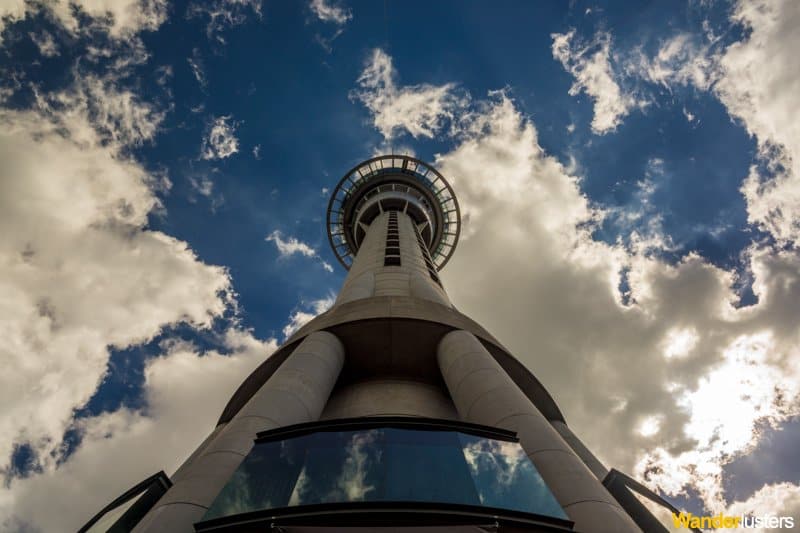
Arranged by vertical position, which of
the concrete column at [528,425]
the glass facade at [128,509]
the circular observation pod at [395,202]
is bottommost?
the glass facade at [128,509]

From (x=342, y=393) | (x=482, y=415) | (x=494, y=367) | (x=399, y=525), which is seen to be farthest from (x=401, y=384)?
(x=399, y=525)

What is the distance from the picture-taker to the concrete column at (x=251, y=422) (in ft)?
30.1

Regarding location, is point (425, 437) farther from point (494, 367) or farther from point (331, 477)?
point (494, 367)

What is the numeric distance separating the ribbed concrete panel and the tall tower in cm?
8

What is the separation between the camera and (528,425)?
478 inches

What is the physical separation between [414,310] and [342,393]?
15.2 feet

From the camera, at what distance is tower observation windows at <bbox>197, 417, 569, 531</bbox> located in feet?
26.2

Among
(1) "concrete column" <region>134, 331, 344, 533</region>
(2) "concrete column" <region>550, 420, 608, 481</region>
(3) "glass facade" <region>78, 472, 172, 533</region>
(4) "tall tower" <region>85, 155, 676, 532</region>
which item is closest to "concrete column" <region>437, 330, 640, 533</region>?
(4) "tall tower" <region>85, 155, 676, 532</region>

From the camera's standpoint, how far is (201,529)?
7.85 metres

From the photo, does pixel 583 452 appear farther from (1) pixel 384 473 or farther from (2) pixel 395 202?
(2) pixel 395 202

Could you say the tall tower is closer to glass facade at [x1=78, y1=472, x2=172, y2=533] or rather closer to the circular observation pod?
glass facade at [x1=78, y1=472, x2=172, y2=533]

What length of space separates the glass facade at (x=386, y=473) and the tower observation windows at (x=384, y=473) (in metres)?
0.02

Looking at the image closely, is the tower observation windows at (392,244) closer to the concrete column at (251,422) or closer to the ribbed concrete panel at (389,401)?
the ribbed concrete panel at (389,401)

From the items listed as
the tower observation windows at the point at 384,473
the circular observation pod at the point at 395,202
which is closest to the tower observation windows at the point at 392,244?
the circular observation pod at the point at 395,202
